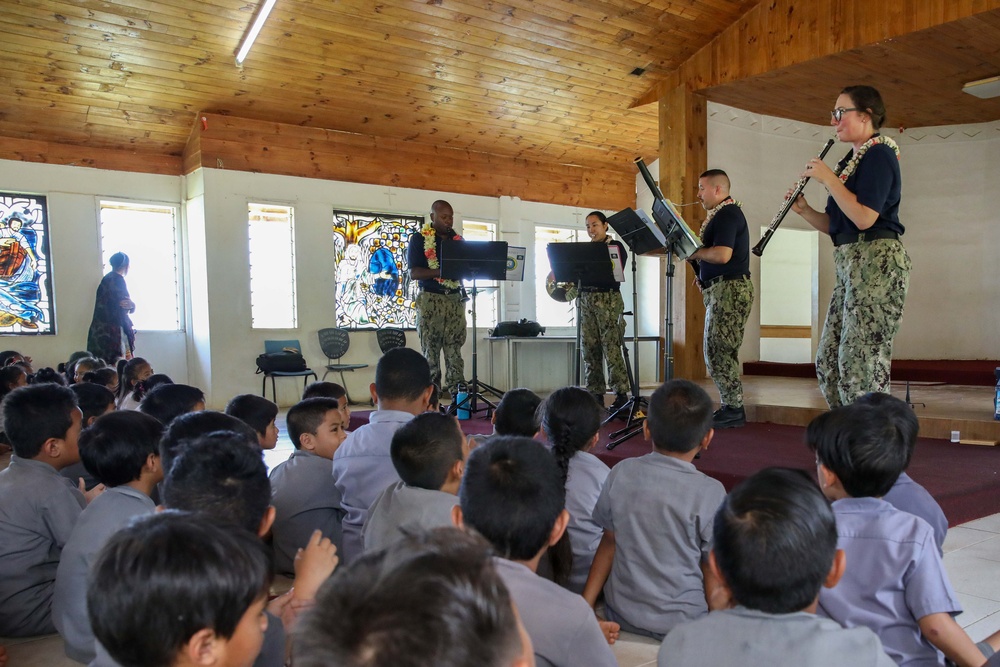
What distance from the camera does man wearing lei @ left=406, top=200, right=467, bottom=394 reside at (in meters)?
5.51

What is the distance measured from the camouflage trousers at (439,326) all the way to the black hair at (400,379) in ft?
9.61

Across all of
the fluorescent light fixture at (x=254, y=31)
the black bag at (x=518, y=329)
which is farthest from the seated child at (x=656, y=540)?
the black bag at (x=518, y=329)

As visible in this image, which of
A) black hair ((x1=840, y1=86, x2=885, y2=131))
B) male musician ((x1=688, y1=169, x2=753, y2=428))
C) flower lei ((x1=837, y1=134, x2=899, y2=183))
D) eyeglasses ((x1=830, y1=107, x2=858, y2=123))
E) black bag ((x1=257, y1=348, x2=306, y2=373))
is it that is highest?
black hair ((x1=840, y1=86, x2=885, y2=131))

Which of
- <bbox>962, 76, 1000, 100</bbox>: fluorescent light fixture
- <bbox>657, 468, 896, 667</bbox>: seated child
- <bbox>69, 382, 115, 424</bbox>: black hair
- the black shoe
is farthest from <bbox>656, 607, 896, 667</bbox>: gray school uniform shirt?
<bbox>962, 76, 1000, 100</bbox>: fluorescent light fixture

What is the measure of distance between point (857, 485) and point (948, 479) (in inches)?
77.7

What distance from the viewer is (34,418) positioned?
2205mm

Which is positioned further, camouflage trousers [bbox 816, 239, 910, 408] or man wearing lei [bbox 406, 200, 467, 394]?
man wearing lei [bbox 406, 200, 467, 394]

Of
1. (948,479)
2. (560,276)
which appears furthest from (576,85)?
(948,479)

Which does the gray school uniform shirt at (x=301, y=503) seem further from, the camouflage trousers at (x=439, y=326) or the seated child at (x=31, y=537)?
the camouflage trousers at (x=439, y=326)

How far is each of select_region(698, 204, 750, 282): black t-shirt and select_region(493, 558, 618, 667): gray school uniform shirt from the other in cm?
314

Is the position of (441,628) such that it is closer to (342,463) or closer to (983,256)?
(342,463)

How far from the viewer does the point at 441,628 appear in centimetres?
54

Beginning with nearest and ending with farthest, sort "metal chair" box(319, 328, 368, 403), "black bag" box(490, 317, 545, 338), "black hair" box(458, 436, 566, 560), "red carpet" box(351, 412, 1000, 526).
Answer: "black hair" box(458, 436, 566, 560) < "red carpet" box(351, 412, 1000, 526) < "metal chair" box(319, 328, 368, 403) < "black bag" box(490, 317, 545, 338)

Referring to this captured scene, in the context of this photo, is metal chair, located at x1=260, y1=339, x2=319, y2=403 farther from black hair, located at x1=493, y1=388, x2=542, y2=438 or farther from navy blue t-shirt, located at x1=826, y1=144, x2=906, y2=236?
navy blue t-shirt, located at x1=826, y1=144, x2=906, y2=236
